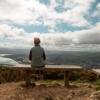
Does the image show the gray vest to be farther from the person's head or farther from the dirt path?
the dirt path

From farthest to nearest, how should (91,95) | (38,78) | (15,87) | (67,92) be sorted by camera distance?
(38,78) < (15,87) < (67,92) < (91,95)

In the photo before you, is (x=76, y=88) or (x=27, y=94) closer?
(x=27, y=94)

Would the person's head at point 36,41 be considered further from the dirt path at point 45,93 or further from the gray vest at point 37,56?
the dirt path at point 45,93

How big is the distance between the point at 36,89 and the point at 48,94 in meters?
0.87

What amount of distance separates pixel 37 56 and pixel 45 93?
1995mm

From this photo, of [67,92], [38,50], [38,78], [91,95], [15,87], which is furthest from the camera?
[38,78]

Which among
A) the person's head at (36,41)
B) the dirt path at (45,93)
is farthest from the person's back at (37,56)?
the dirt path at (45,93)

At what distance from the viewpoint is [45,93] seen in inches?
392

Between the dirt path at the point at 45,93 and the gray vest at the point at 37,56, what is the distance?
100 centimetres

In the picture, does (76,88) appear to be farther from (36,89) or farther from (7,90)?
(7,90)

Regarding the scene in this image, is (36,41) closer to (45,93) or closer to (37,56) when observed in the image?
(37,56)

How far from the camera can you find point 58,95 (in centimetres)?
975

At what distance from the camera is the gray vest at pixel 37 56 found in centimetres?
1137

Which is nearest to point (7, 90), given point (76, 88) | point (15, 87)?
point (15, 87)
